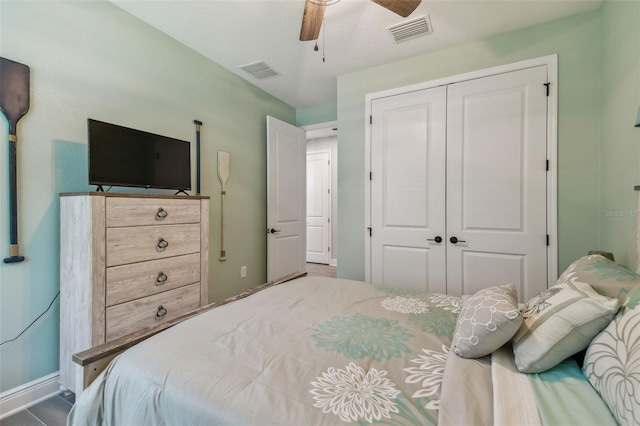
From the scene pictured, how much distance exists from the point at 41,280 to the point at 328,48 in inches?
111

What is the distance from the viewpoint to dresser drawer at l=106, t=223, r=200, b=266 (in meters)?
1.69

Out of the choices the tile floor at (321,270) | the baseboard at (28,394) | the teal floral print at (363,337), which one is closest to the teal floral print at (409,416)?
the teal floral print at (363,337)

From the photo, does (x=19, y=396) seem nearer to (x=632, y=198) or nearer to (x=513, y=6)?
(x=632, y=198)

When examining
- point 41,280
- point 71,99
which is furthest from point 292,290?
point 71,99

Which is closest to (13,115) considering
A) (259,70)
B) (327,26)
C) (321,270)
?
(259,70)

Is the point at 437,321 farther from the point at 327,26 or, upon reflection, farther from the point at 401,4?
the point at 327,26

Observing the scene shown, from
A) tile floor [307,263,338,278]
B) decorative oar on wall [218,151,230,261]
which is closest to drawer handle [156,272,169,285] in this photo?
decorative oar on wall [218,151,230,261]

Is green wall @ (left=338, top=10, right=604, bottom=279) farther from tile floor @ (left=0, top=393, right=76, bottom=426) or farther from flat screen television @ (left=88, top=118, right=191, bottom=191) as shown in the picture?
tile floor @ (left=0, top=393, right=76, bottom=426)

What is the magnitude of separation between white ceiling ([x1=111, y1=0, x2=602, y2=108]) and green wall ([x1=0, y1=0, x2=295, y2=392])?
0.85 ft

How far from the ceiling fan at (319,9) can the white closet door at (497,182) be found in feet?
3.92

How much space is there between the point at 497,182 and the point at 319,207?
3890 mm

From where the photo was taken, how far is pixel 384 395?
79 centimetres

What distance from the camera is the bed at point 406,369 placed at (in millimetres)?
707

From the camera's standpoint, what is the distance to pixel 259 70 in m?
3.01
